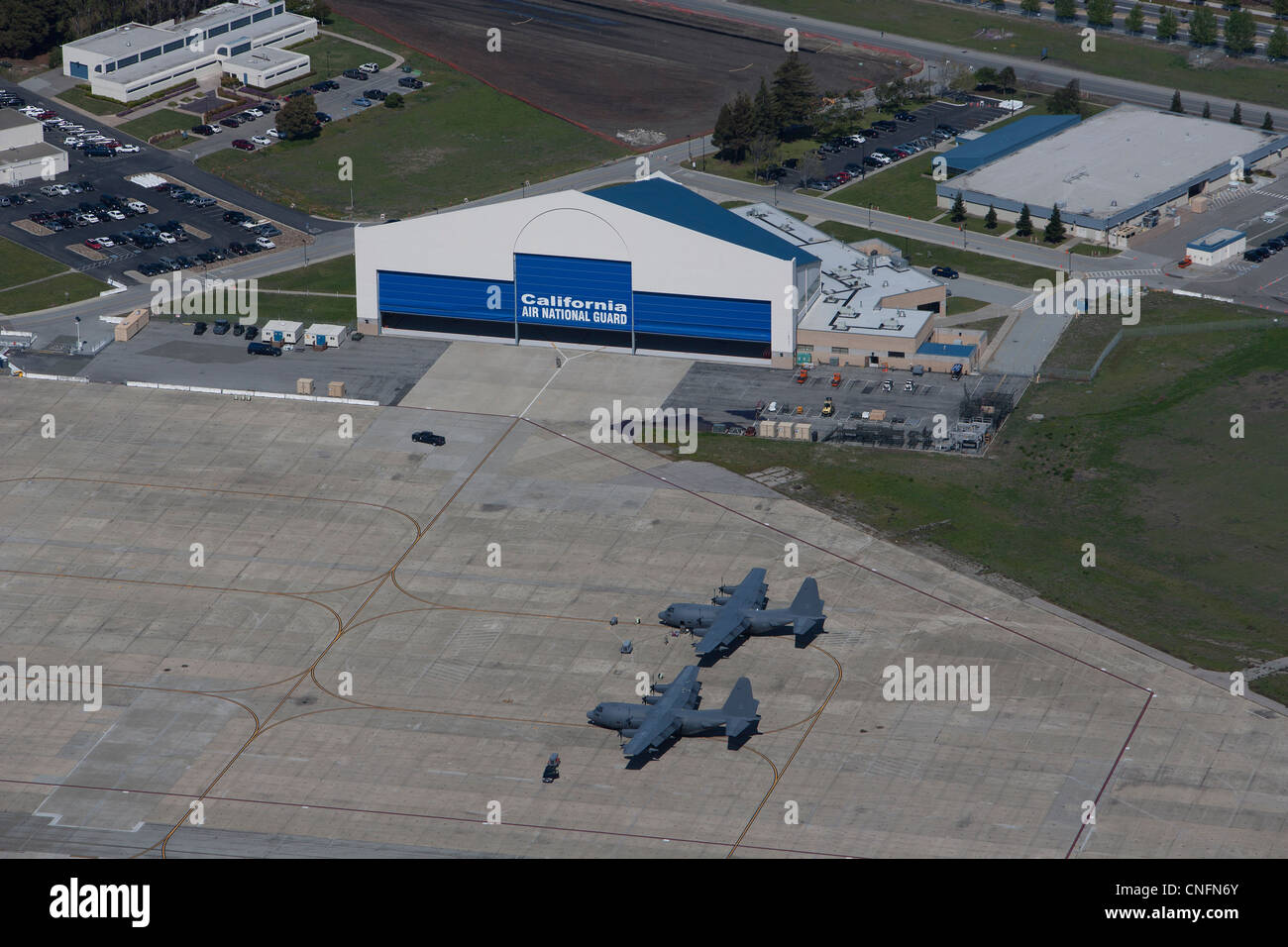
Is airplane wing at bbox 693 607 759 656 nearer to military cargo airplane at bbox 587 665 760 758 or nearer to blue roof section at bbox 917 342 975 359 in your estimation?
military cargo airplane at bbox 587 665 760 758

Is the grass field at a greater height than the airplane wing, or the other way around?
the airplane wing

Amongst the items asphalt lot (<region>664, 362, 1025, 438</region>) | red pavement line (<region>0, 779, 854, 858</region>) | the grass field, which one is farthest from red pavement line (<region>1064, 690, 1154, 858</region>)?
asphalt lot (<region>664, 362, 1025, 438</region>)

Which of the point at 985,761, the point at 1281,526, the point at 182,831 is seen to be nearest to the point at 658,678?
the point at 985,761

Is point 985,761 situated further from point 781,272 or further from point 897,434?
point 781,272

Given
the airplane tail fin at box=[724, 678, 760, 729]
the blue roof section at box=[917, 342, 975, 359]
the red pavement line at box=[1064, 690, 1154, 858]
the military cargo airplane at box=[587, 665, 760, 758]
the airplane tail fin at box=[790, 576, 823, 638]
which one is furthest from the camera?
the blue roof section at box=[917, 342, 975, 359]

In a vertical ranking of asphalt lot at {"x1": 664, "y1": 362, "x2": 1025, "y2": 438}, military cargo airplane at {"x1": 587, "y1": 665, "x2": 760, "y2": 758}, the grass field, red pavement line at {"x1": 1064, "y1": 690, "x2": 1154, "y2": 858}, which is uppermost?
military cargo airplane at {"x1": 587, "y1": 665, "x2": 760, "y2": 758}

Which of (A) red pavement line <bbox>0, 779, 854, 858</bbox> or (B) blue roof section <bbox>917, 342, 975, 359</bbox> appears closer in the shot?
(A) red pavement line <bbox>0, 779, 854, 858</bbox>

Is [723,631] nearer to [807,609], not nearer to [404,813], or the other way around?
[807,609]
